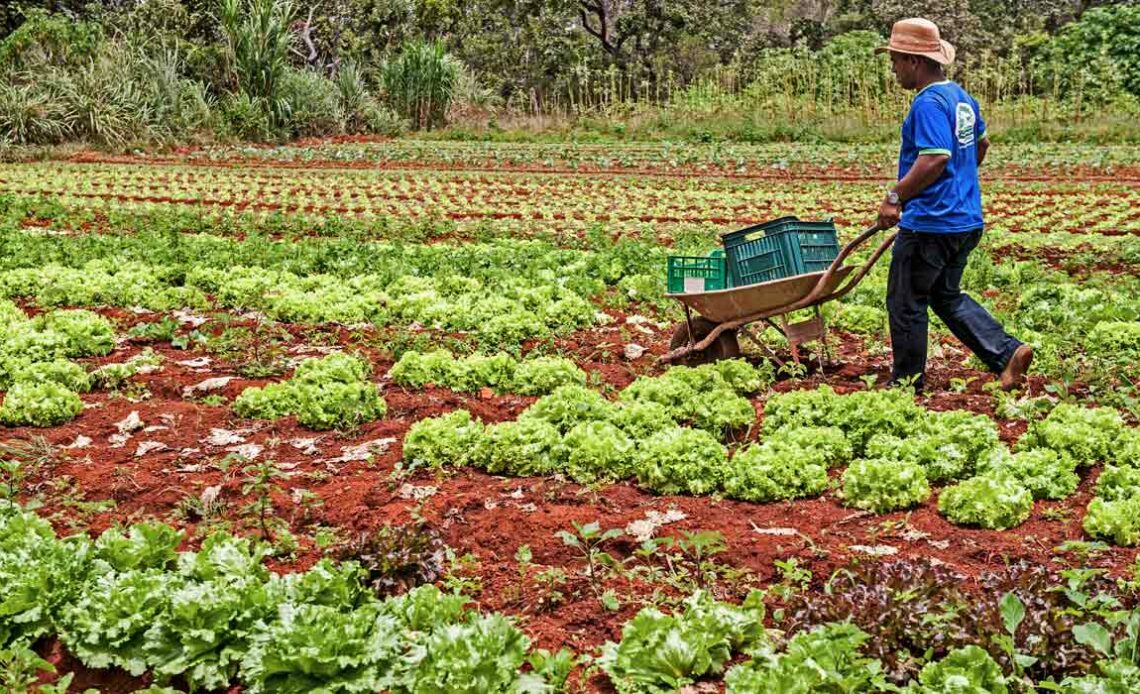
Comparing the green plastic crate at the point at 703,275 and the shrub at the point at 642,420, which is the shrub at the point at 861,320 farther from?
the shrub at the point at 642,420

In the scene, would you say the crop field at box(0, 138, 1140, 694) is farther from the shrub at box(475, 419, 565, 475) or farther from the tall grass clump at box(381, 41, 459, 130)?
the tall grass clump at box(381, 41, 459, 130)

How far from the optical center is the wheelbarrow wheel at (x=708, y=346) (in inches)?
297

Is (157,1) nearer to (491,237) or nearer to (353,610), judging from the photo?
(491,237)

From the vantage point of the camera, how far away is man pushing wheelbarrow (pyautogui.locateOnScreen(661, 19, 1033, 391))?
251 inches

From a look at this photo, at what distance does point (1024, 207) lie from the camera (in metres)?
15.9

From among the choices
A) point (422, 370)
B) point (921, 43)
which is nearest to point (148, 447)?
point (422, 370)

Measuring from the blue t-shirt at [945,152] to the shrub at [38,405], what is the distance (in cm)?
511

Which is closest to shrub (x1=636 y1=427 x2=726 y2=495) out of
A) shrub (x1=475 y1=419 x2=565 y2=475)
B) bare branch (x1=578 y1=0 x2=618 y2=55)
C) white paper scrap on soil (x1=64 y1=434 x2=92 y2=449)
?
shrub (x1=475 y1=419 x2=565 y2=475)

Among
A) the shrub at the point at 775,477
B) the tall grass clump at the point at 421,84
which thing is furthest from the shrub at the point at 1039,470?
the tall grass clump at the point at 421,84

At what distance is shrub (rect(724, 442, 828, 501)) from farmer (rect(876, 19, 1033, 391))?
142cm

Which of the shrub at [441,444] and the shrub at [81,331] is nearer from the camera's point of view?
the shrub at [441,444]

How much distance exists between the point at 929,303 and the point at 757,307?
3.45ft

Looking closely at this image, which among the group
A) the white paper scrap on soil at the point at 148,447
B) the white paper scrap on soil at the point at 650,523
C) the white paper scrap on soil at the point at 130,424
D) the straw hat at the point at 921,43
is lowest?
the white paper scrap on soil at the point at 650,523

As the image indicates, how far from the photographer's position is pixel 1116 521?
4711 millimetres
